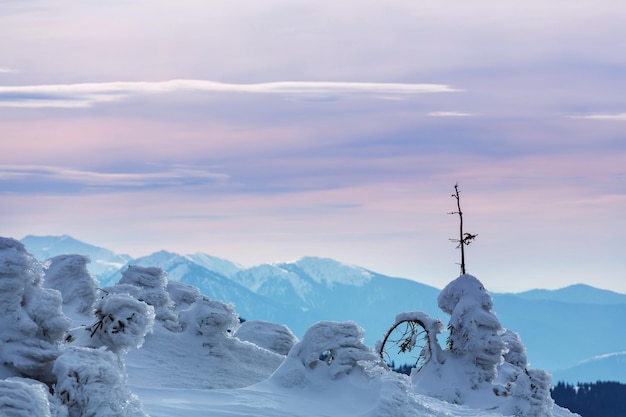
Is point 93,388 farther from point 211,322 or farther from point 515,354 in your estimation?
point 515,354

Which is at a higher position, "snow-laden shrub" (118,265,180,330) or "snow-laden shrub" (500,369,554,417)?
"snow-laden shrub" (118,265,180,330)

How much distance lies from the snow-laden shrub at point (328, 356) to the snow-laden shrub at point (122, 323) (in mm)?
6463

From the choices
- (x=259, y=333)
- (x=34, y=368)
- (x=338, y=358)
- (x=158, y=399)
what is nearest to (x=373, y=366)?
(x=338, y=358)

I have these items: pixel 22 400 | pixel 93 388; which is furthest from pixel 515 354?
pixel 22 400

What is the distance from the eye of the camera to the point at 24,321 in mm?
19391

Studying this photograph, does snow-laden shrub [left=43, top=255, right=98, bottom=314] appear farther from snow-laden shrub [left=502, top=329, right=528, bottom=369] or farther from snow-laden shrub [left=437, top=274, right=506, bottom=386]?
snow-laden shrub [left=502, top=329, right=528, bottom=369]

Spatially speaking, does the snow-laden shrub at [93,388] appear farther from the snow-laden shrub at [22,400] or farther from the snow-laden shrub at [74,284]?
the snow-laden shrub at [74,284]

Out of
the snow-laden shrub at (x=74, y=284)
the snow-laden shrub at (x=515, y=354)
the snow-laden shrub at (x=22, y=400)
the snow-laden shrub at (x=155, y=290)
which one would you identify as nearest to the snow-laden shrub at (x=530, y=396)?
the snow-laden shrub at (x=515, y=354)

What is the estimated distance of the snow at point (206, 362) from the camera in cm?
1820

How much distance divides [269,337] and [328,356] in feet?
40.9

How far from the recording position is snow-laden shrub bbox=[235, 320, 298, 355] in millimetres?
39938

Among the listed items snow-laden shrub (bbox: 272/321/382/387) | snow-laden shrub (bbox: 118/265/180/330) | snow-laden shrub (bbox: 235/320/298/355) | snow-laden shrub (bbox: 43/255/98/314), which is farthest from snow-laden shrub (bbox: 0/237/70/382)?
snow-laden shrub (bbox: 235/320/298/355)

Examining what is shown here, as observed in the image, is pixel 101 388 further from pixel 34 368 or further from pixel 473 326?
pixel 473 326

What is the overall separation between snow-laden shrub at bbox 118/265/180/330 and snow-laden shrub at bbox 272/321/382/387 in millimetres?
8283
